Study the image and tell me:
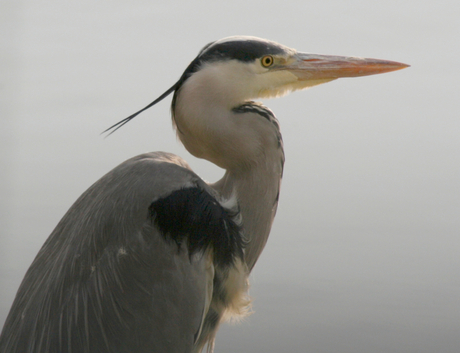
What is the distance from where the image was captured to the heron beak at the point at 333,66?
2092 millimetres

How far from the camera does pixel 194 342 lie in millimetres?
1825

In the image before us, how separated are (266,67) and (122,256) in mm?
861

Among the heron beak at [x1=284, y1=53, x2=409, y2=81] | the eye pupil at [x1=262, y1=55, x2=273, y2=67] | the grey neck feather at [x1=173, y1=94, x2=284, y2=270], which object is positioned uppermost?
the eye pupil at [x1=262, y1=55, x2=273, y2=67]

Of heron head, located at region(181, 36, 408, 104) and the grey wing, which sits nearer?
the grey wing

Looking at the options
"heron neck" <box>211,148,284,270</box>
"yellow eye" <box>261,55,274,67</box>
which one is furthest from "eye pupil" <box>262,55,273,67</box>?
"heron neck" <box>211,148,284,270</box>

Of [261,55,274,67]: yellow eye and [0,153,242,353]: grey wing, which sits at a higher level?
[261,55,274,67]: yellow eye

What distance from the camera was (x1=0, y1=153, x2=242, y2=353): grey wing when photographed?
1.70 meters

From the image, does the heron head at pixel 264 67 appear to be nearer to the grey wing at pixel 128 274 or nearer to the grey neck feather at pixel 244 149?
the grey neck feather at pixel 244 149

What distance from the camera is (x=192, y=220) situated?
71.6 inches

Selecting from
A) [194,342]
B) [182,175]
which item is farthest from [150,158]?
[194,342]

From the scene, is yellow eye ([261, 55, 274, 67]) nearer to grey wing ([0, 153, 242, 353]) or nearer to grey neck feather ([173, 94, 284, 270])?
grey neck feather ([173, 94, 284, 270])

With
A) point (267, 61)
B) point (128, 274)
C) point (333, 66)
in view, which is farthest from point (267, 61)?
point (128, 274)

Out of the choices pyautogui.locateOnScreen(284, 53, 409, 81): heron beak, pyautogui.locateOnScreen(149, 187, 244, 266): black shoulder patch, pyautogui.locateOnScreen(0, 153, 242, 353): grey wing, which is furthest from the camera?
pyautogui.locateOnScreen(284, 53, 409, 81): heron beak

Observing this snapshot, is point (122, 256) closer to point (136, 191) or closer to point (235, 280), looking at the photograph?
point (136, 191)
